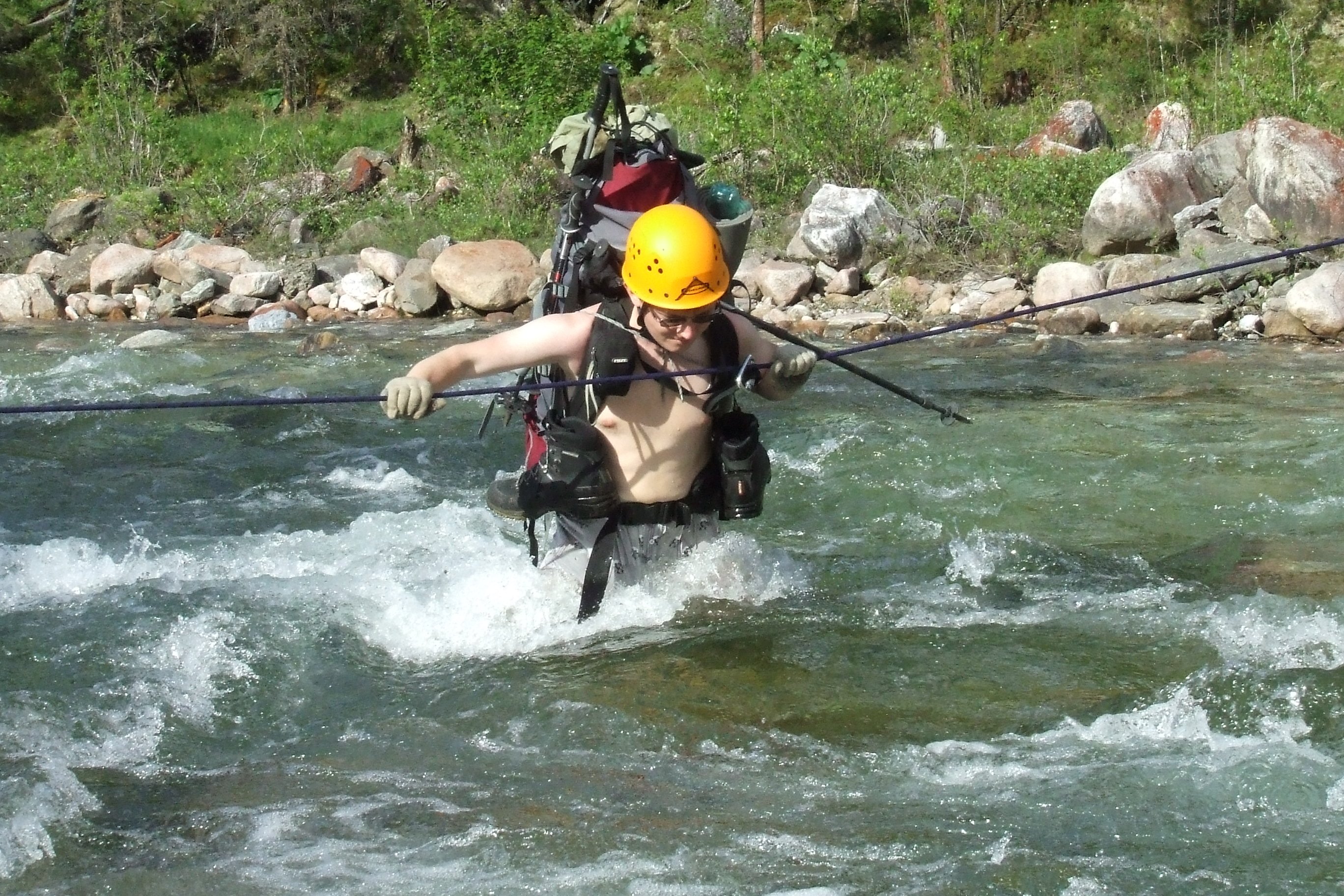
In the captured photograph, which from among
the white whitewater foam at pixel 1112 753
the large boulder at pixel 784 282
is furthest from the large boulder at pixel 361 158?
the white whitewater foam at pixel 1112 753

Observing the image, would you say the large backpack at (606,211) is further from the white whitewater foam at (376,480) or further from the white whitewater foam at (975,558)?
the white whitewater foam at (376,480)

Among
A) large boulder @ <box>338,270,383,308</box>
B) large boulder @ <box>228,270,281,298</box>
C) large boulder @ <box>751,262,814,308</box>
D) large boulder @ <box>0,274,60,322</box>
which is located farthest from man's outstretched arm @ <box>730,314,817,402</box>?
large boulder @ <box>0,274,60,322</box>

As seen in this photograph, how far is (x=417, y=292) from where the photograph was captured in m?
15.7

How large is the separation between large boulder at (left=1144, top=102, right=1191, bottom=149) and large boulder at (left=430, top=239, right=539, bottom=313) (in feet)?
24.8

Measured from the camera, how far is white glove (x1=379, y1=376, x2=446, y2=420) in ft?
14.3

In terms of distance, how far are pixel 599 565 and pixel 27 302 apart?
13590 mm

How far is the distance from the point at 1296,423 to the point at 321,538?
5.77 metres

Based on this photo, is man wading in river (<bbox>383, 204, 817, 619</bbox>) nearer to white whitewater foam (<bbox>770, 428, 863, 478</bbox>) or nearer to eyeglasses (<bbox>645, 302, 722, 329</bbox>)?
eyeglasses (<bbox>645, 302, 722, 329</bbox>)

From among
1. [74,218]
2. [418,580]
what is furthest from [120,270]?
[418,580]

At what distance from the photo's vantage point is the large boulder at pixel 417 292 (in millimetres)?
15688

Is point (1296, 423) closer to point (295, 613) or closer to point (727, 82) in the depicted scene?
point (295, 613)

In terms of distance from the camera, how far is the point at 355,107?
96.0 feet

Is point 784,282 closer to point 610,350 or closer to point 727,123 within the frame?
point 727,123

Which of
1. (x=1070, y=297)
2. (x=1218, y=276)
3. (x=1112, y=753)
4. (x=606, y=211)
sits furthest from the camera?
(x=1070, y=297)
